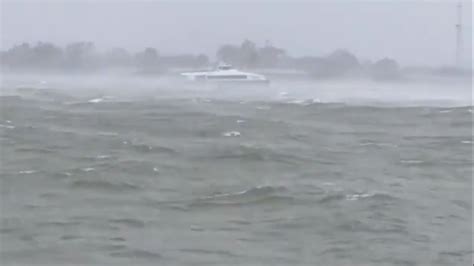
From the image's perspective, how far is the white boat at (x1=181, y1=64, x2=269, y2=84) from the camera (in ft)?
98.3

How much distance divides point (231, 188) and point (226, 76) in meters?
21.5

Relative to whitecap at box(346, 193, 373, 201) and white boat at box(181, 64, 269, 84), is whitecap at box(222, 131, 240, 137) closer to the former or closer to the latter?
whitecap at box(346, 193, 373, 201)

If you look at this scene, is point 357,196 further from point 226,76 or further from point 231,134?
point 226,76

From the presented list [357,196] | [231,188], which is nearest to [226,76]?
[231,188]

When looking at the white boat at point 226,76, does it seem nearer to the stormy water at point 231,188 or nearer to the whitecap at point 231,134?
the stormy water at point 231,188

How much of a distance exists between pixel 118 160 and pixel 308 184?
235cm

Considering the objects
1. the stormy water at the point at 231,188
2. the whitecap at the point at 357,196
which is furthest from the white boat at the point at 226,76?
the whitecap at the point at 357,196

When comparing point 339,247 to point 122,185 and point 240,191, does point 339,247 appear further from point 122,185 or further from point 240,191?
point 122,185

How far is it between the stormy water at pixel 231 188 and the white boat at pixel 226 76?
12.9 metres

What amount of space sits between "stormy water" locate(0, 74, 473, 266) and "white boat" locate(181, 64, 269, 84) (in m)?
12.9

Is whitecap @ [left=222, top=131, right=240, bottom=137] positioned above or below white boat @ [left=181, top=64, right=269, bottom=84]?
below

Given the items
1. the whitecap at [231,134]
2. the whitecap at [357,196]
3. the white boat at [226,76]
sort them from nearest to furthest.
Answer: the whitecap at [357,196]
the whitecap at [231,134]
the white boat at [226,76]

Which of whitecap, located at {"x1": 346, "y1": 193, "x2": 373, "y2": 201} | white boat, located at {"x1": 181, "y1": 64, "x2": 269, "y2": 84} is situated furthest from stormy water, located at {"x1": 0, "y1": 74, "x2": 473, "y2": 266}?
white boat, located at {"x1": 181, "y1": 64, "x2": 269, "y2": 84}

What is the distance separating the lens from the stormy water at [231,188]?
19.9 feet
